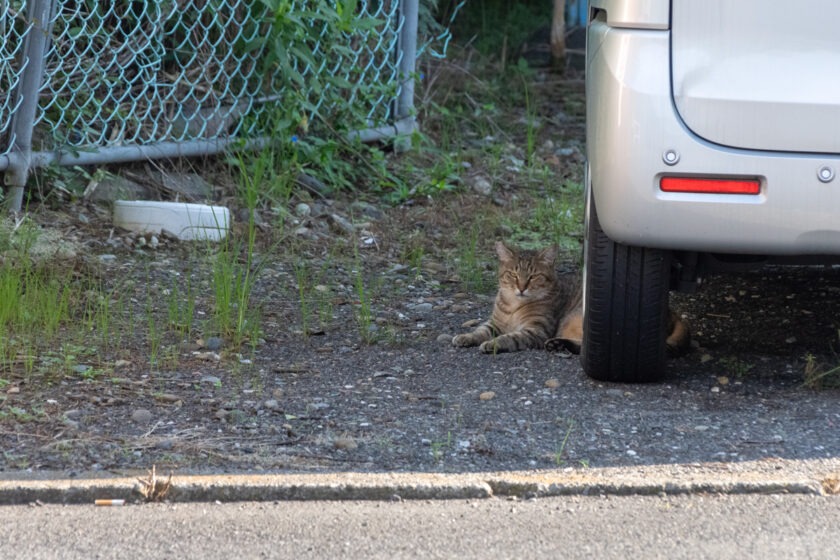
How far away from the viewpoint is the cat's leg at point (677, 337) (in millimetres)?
4391

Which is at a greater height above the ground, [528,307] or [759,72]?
[759,72]

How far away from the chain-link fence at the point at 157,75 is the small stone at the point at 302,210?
19.5 inches

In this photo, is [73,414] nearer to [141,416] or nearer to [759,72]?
[141,416]

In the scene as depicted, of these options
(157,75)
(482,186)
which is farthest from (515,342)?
(157,75)

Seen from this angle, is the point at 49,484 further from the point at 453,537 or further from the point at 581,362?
the point at 581,362

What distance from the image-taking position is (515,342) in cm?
464

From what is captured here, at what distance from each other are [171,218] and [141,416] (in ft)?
8.46

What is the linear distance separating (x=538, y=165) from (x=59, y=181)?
3407 mm

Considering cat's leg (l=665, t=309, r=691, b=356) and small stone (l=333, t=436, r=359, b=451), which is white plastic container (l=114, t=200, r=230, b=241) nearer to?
cat's leg (l=665, t=309, r=691, b=356)

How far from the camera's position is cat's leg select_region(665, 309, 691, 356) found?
4391 millimetres

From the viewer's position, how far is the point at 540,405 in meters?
3.76

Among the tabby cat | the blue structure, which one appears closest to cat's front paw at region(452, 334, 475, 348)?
the tabby cat

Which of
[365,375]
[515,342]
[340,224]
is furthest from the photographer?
[340,224]

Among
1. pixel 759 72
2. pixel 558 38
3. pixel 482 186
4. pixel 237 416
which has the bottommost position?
pixel 482 186
